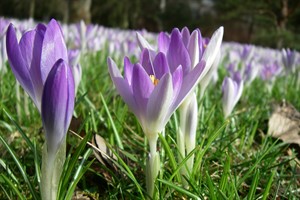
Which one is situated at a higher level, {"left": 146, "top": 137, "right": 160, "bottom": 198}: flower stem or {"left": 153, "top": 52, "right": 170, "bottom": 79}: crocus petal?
{"left": 153, "top": 52, "right": 170, "bottom": 79}: crocus petal

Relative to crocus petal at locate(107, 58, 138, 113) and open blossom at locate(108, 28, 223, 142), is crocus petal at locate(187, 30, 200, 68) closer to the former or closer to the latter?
open blossom at locate(108, 28, 223, 142)

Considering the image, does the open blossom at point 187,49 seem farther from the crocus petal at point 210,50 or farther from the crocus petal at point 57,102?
the crocus petal at point 57,102

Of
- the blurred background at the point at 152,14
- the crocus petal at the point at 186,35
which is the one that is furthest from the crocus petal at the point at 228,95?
the blurred background at the point at 152,14

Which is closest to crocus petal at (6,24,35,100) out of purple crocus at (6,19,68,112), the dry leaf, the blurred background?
purple crocus at (6,19,68,112)

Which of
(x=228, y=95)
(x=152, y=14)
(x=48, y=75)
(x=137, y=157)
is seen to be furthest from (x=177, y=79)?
(x=152, y=14)

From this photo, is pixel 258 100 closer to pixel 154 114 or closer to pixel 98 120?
pixel 98 120

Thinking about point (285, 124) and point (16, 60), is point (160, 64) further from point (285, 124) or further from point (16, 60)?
point (285, 124)
